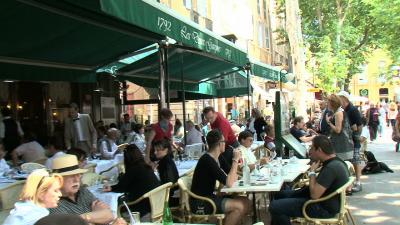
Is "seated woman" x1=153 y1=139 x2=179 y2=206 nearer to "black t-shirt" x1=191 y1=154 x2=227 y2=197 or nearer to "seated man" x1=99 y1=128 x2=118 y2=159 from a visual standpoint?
"black t-shirt" x1=191 y1=154 x2=227 y2=197

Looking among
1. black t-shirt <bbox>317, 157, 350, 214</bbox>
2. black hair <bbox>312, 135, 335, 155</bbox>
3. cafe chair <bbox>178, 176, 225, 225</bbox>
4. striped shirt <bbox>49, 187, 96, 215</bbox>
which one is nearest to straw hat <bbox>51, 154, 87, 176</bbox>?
striped shirt <bbox>49, 187, 96, 215</bbox>

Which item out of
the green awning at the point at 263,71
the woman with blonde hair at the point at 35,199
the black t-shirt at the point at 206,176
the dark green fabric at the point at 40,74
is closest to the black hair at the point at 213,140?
the black t-shirt at the point at 206,176

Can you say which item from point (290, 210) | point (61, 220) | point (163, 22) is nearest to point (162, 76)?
point (163, 22)

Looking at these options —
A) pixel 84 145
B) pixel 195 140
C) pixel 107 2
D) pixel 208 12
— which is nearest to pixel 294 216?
pixel 107 2

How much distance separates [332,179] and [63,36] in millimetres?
5195

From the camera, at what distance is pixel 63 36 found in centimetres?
858

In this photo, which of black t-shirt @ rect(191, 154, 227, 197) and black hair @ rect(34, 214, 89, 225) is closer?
black hair @ rect(34, 214, 89, 225)

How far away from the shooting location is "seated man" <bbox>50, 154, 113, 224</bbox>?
13.8 feet

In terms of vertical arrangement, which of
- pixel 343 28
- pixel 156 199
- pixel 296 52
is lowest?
→ pixel 156 199

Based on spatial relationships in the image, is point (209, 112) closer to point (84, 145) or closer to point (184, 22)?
point (184, 22)

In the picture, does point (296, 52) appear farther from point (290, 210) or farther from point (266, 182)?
point (290, 210)

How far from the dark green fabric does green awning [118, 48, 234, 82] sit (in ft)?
4.40

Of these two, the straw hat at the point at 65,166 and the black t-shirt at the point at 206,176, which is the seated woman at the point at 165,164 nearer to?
A: the black t-shirt at the point at 206,176

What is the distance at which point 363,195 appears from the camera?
9.41 meters
